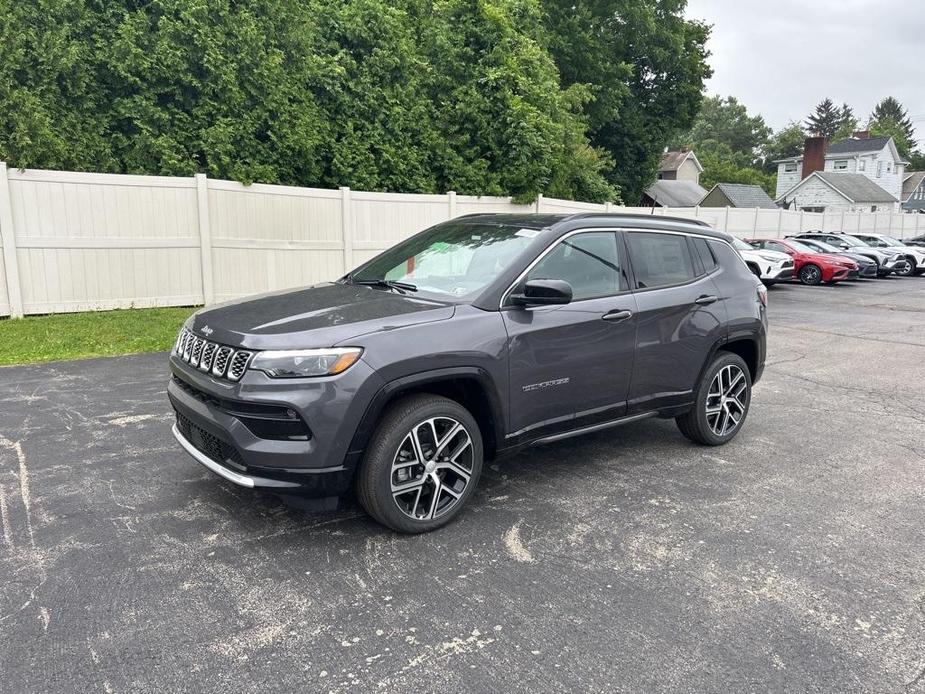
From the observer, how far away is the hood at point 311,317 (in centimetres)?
338

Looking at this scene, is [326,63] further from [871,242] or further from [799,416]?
[871,242]

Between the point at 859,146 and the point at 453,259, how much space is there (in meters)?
61.8

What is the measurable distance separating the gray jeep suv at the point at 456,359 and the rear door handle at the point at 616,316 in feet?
0.04

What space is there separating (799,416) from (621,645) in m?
4.26

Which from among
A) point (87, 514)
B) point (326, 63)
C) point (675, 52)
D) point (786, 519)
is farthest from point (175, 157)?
point (675, 52)

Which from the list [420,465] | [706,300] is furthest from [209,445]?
[706,300]

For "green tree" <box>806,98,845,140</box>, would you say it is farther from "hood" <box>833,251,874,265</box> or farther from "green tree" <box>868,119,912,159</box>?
"hood" <box>833,251,874,265</box>

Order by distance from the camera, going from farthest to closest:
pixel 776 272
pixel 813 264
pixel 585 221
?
1. pixel 813 264
2. pixel 776 272
3. pixel 585 221

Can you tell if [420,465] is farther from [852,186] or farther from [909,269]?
[852,186]

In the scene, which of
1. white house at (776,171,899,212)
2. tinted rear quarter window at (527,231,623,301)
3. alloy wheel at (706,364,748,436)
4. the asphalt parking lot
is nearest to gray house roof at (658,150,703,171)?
white house at (776,171,899,212)

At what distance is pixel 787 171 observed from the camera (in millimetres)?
59562

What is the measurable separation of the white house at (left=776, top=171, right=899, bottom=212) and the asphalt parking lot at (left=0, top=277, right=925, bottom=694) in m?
51.0

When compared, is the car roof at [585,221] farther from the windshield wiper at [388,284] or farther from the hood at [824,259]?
the hood at [824,259]

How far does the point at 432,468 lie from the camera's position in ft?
12.1
